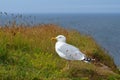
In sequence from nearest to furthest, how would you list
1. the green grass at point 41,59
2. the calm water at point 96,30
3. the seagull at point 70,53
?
the green grass at point 41,59 < the seagull at point 70,53 < the calm water at point 96,30

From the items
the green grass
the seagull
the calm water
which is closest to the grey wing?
the seagull

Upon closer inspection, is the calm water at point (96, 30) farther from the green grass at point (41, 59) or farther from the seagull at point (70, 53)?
the seagull at point (70, 53)

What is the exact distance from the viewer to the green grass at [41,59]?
13.5m

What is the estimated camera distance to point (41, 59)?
50.6ft

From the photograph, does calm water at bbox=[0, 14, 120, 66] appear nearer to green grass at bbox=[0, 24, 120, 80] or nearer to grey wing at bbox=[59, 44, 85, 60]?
green grass at bbox=[0, 24, 120, 80]

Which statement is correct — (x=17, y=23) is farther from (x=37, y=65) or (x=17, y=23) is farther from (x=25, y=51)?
(x=37, y=65)

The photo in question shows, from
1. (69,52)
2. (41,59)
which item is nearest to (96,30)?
(41,59)

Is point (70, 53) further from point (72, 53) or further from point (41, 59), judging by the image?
point (41, 59)

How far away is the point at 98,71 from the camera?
14.4 m

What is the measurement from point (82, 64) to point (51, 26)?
6843 millimetres

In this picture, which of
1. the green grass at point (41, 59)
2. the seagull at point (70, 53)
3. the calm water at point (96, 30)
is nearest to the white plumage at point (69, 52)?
the seagull at point (70, 53)

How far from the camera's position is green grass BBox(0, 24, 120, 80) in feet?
44.3

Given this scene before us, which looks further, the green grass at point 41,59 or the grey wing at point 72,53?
the grey wing at point 72,53

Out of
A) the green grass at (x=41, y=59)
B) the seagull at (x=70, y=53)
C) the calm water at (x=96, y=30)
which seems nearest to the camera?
the green grass at (x=41, y=59)
